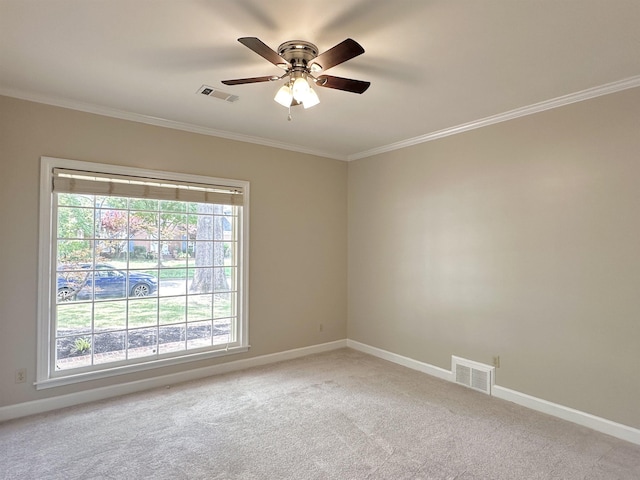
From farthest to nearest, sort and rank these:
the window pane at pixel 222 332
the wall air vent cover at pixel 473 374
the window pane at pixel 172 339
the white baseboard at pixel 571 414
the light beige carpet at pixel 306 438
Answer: the window pane at pixel 222 332
the window pane at pixel 172 339
the wall air vent cover at pixel 473 374
the white baseboard at pixel 571 414
the light beige carpet at pixel 306 438

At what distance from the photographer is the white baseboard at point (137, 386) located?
9.84 feet

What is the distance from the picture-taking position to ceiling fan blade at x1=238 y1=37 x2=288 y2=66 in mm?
1779

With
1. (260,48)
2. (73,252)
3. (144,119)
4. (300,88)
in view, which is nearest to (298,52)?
(300,88)

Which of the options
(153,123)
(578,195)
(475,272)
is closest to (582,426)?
(475,272)

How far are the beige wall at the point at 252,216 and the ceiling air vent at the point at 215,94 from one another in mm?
938

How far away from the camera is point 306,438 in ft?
8.77

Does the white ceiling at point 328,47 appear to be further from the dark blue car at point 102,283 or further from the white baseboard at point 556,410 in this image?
the white baseboard at point 556,410

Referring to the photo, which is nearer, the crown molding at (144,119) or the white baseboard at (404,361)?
the crown molding at (144,119)

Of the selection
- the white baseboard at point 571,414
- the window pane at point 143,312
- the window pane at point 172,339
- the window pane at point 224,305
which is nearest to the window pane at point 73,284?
the window pane at point 143,312

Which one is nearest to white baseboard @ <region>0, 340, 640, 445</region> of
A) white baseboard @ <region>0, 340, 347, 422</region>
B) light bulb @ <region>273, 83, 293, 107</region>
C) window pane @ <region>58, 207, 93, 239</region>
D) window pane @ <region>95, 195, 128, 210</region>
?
white baseboard @ <region>0, 340, 347, 422</region>

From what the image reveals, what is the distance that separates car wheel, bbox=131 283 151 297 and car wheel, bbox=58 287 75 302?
1.66ft

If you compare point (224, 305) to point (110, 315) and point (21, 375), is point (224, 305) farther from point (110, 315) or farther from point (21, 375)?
point (21, 375)

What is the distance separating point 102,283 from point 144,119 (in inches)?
65.8

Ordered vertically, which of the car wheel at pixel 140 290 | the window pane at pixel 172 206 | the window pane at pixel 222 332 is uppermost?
the window pane at pixel 172 206
